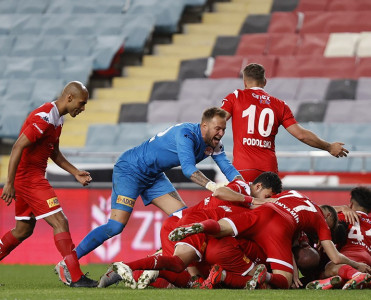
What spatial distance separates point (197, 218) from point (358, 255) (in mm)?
1498

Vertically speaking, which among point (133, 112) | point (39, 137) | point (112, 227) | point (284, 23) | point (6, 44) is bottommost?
point (112, 227)

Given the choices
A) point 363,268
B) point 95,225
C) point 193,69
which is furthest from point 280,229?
point 193,69

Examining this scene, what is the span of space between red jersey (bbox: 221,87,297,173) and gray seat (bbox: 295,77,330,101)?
7419 mm

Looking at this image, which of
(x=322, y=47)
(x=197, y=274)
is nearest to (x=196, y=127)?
(x=197, y=274)

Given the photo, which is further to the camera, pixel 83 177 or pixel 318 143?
pixel 318 143

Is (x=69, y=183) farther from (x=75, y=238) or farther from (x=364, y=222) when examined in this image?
(x=364, y=222)

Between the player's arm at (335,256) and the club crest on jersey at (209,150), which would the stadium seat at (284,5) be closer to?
the club crest on jersey at (209,150)

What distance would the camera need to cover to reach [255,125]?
8000 mm

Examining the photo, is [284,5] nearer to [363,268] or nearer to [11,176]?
[363,268]

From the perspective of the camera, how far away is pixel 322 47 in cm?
1670

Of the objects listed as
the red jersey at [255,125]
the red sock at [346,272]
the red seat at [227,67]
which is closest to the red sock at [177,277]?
the red sock at [346,272]

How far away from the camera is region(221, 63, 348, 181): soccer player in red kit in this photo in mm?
7980

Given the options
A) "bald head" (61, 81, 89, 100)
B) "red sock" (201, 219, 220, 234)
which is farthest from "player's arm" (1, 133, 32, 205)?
"red sock" (201, 219, 220, 234)

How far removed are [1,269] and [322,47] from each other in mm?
8690
